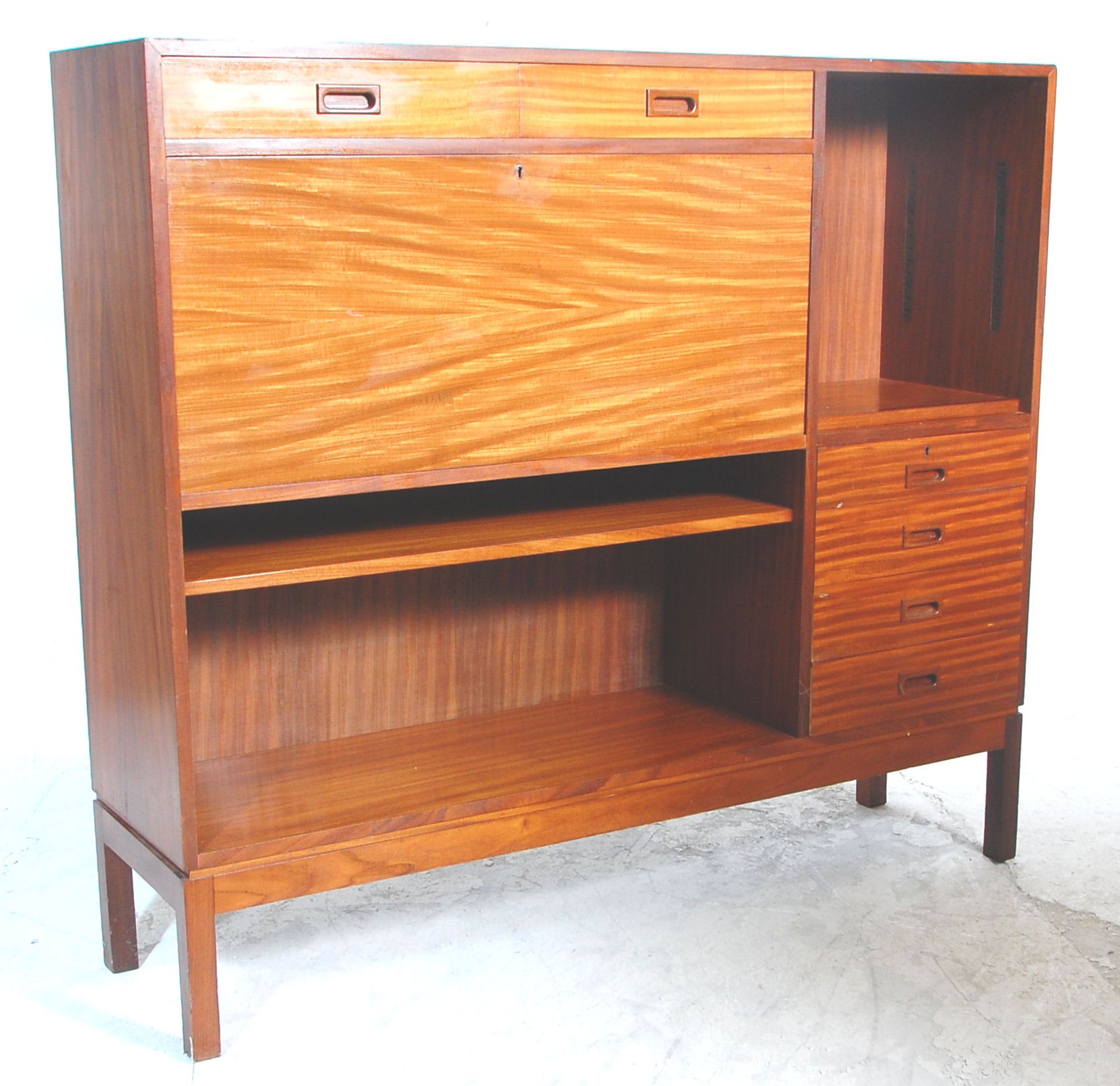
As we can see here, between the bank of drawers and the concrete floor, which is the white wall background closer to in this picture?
the concrete floor

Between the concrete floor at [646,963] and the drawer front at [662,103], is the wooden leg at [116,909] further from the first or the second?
the drawer front at [662,103]

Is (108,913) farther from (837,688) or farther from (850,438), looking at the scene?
(850,438)

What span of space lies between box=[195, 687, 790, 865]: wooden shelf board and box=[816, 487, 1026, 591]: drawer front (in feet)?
1.20

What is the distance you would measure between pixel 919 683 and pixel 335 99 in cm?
161

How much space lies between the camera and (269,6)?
3.81 metres

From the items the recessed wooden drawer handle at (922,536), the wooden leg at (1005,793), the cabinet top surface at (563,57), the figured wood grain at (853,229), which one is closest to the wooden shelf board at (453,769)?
A: the recessed wooden drawer handle at (922,536)

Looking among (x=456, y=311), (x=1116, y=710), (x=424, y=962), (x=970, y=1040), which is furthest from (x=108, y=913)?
(x=1116, y=710)

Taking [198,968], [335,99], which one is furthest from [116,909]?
[335,99]

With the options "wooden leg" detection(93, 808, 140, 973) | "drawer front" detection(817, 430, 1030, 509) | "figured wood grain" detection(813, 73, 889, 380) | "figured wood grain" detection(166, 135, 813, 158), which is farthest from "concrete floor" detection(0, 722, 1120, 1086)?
"figured wood grain" detection(166, 135, 813, 158)

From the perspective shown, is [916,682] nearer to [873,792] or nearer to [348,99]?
[873,792]

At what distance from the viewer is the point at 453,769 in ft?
10.1

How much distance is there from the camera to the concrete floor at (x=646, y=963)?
2719 mm

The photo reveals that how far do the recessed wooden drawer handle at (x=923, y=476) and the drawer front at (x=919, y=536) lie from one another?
3cm

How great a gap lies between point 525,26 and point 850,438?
1.51 metres
